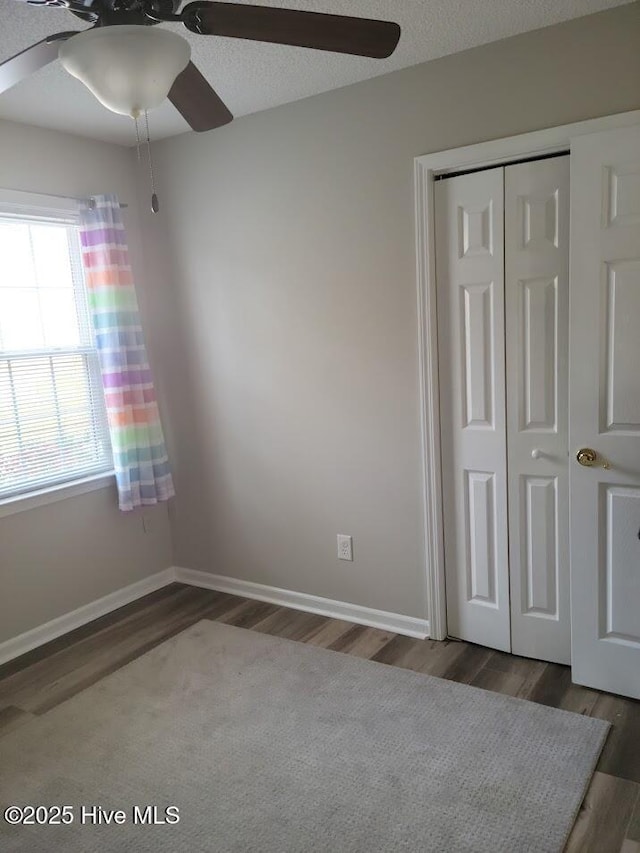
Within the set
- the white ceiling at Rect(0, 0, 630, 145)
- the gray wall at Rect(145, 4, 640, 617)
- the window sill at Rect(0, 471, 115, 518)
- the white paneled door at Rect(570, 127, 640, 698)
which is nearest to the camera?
the white ceiling at Rect(0, 0, 630, 145)

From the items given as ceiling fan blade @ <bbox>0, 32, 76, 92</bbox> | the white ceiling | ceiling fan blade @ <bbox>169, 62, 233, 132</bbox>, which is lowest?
ceiling fan blade @ <bbox>169, 62, 233, 132</bbox>

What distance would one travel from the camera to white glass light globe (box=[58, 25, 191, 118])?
1.36m

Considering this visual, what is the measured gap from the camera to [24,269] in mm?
3182

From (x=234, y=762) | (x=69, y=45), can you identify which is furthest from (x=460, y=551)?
(x=69, y=45)

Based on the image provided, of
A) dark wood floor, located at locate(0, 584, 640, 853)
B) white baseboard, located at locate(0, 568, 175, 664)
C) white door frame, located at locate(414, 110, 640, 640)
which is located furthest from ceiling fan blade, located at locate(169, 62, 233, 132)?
white baseboard, located at locate(0, 568, 175, 664)

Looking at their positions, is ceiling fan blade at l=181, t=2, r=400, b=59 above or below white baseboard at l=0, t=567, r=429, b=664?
above

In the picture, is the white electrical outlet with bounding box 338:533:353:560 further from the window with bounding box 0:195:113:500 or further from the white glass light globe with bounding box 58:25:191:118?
the white glass light globe with bounding box 58:25:191:118

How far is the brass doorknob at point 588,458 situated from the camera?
94.7 inches

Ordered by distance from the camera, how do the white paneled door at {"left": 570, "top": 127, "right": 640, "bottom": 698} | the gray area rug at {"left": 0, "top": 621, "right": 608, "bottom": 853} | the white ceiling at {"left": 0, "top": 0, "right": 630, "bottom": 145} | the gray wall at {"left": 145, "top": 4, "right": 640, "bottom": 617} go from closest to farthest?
1. the gray area rug at {"left": 0, "top": 621, "right": 608, "bottom": 853}
2. the white ceiling at {"left": 0, "top": 0, "right": 630, "bottom": 145}
3. the white paneled door at {"left": 570, "top": 127, "right": 640, "bottom": 698}
4. the gray wall at {"left": 145, "top": 4, "right": 640, "bottom": 617}

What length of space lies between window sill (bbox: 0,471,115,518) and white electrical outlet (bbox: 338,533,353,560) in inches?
50.0

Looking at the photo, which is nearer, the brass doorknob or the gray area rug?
the gray area rug

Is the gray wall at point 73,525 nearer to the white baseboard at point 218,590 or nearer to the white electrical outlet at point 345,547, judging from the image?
the white baseboard at point 218,590

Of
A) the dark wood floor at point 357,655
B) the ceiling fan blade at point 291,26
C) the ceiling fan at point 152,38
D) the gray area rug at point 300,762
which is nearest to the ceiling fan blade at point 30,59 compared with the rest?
the ceiling fan at point 152,38

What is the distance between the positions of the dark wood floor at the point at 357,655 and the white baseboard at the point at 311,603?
5cm
